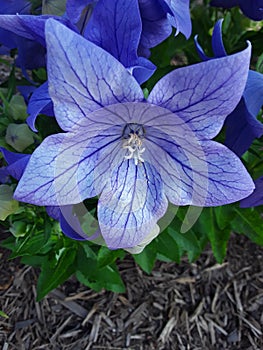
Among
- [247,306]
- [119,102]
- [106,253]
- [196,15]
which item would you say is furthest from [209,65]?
[247,306]

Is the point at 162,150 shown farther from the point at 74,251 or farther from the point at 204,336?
the point at 204,336

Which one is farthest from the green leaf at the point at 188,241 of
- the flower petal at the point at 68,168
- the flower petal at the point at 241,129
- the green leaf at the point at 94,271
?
the flower petal at the point at 68,168

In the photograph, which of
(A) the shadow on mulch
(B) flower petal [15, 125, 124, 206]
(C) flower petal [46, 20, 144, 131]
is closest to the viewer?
(C) flower petal [46, 20, 144, 131]

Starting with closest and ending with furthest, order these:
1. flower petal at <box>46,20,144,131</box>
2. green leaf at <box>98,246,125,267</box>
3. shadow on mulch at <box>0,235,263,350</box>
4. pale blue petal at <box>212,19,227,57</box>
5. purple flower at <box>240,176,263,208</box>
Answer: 1. flower petal at <box>46,20,144,131</box>
2. pale blue petal at <box>212,19,227,57</box>
3. purple flower at <box>240,176,263,208</box>
4. green leaf at <box>98,246,125,267</box>
5. shadow on mulch at <box>0,235,263,350</box>

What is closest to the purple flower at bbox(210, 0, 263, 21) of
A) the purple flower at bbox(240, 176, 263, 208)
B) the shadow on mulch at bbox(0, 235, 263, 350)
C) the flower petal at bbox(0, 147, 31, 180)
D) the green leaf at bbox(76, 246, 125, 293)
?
the purple flower at bbox(240, 176, 263, 208)

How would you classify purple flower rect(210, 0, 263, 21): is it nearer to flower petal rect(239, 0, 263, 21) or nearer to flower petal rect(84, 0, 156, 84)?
flower petal rect(239, 0, 263, 21)

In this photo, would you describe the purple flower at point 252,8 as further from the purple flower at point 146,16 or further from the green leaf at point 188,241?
the green leaf at point 188,241

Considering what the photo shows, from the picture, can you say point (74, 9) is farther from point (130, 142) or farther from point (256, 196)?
point (256, 196)

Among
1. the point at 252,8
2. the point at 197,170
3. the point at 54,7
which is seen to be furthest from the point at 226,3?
the point at 197,170
